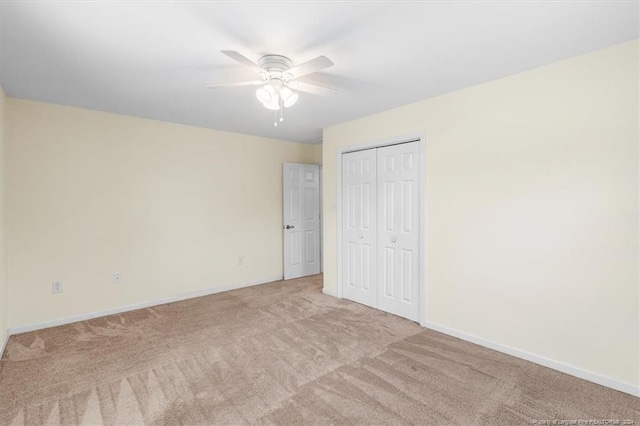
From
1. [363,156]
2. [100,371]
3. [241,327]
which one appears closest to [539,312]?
[363,156]

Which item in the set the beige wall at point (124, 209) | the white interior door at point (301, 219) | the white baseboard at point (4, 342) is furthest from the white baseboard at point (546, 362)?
the white baseboard at point (4, 342)

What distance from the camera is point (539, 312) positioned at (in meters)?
2.48

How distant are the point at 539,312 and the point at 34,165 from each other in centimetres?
497

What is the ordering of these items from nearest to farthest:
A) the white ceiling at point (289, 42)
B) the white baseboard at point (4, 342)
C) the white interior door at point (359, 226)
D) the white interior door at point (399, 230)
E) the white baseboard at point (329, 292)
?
the white ceiling at point (289, 42) → the white baseboard at point (4, 342) → the white interior door at point (399, 230) → the white interior door at point (359, 226) → the white baseboard at point (329, 292)

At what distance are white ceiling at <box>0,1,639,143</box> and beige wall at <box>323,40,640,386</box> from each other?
0.25 meters

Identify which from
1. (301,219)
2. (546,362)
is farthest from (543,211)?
(301,219)

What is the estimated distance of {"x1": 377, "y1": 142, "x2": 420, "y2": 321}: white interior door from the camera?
3.35 meters

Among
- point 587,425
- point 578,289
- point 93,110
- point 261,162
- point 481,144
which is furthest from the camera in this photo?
point 261,162

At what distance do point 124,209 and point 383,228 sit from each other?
10.3 feet

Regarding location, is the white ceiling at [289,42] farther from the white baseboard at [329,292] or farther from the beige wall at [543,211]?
the white baseboard at [329,292]

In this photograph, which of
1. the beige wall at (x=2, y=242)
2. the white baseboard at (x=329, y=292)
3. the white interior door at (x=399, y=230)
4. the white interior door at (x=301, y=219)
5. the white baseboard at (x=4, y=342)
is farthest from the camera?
the white interior door at (x=301, y=219)

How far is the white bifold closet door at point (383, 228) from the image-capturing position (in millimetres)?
3387

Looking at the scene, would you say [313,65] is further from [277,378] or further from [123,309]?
[123,309]

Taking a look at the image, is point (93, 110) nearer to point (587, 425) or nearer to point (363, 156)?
point (363, 156)
